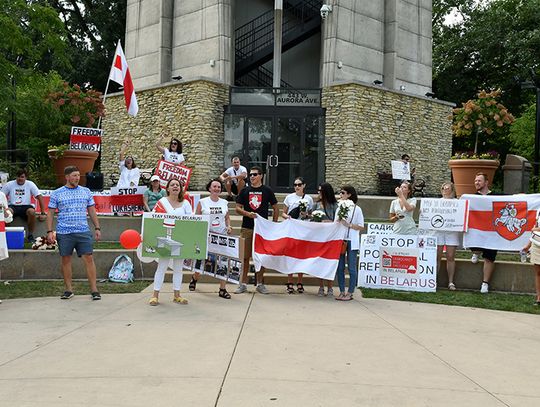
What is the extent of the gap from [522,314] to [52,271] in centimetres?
840

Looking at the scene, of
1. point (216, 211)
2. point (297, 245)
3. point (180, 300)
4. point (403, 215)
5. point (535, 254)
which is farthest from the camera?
point (403, 215)

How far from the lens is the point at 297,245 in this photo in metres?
9.62

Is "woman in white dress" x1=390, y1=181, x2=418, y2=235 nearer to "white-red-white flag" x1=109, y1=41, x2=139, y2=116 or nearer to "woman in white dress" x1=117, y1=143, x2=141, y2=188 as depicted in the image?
"woman in white dress" x1=117, y1=143, x2=141, y2=188

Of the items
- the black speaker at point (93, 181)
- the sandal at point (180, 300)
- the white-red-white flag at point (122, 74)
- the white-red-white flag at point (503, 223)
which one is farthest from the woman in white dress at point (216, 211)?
the white-red-white flag at point (122, 74)

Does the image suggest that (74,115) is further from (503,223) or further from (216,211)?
(503,223)

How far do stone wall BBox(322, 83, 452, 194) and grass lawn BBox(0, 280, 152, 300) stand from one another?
12779 mm

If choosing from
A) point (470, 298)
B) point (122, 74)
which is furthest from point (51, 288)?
point (122, 74)

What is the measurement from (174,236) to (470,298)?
5.30m

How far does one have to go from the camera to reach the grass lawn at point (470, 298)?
8914 mm

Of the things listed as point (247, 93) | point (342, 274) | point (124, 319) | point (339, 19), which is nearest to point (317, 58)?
point (339, 19)

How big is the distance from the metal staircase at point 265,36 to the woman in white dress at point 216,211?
1653 cm

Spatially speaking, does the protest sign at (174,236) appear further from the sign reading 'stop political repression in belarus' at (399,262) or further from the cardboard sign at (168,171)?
the cardboard sign at (168,171)

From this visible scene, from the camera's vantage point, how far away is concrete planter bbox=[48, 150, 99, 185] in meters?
17.7

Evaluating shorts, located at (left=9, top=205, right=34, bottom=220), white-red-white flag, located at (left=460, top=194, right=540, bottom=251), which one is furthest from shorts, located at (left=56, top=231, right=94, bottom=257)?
white-red-white flag, located at (left=460, top=194, right=540, bottom=251)
